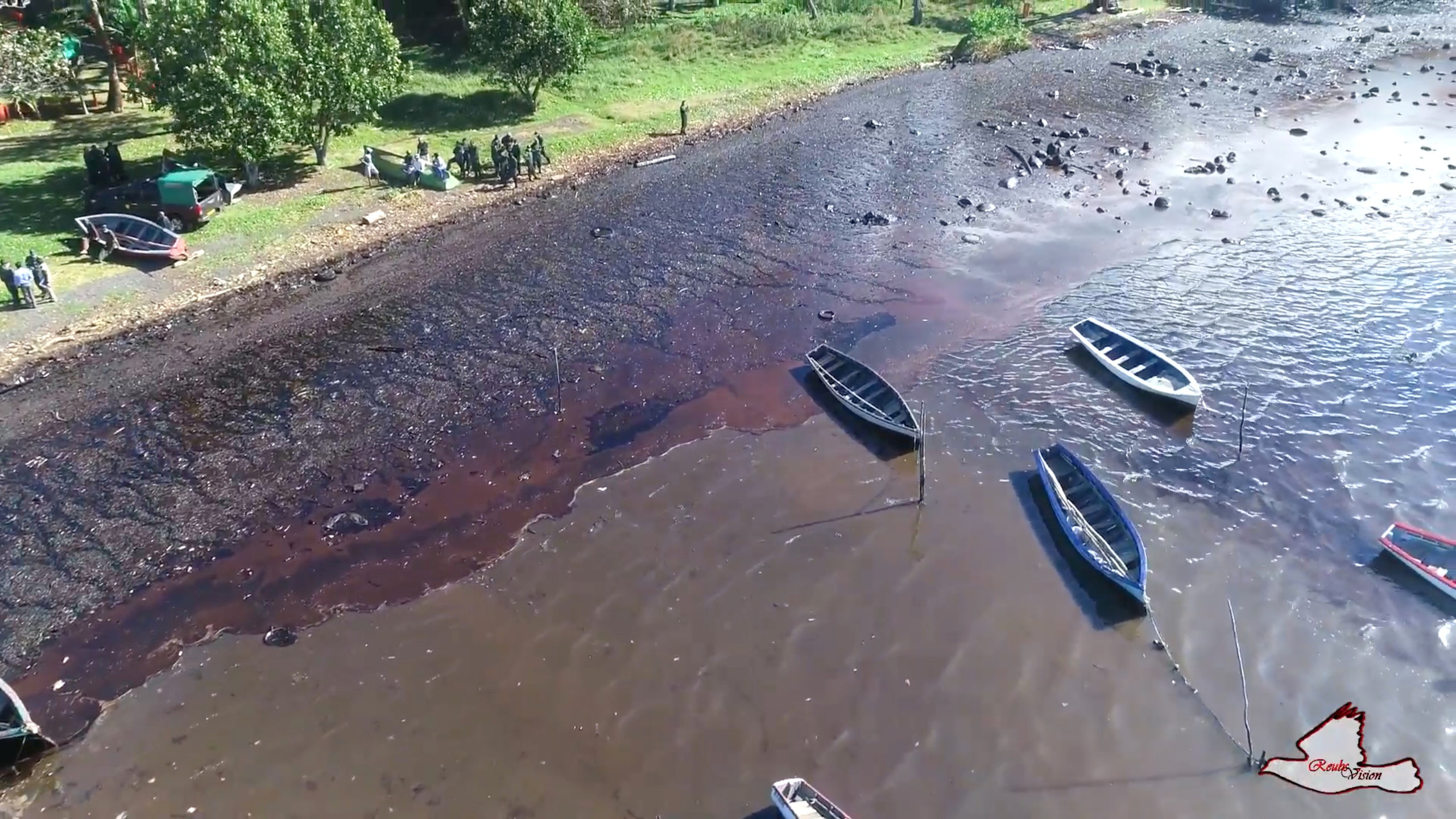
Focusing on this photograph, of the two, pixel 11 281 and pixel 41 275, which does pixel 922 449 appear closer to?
pixel 41 275

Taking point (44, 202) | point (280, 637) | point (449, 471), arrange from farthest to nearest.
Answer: point (44, 202) → point (449, 471) → point (280, 637)

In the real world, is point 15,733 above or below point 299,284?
below

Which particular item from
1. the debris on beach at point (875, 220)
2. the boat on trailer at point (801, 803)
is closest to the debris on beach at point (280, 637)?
the boat on trailer at point (801, 803)

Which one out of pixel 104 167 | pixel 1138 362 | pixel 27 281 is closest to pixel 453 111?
pixel 104 167

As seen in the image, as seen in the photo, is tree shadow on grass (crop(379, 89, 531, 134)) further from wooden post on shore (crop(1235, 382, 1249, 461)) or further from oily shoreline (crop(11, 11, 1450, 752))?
wooden post on shore (crop(1235, 382, 1249, 461))

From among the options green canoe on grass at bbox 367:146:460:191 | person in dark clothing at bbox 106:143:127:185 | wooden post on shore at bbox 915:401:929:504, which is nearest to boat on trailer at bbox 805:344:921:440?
wooden post on shore at bbox 915:401:929:504

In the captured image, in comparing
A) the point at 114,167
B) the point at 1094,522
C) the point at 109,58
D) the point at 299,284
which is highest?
the point at 109,58
